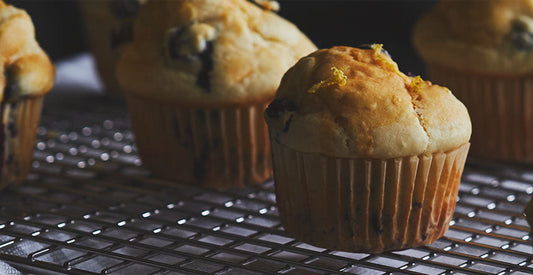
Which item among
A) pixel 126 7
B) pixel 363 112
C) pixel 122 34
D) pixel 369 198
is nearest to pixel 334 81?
pixel 363 112

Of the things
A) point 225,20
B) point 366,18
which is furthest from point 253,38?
point 366,18

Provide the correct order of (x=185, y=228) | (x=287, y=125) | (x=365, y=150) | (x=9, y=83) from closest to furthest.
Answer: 1. (x=365, y=150)
2. (x=287, y=125)
3. (x=185, y=228)
4. (x=9, y=83)

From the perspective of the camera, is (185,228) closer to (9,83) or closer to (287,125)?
(287,125)

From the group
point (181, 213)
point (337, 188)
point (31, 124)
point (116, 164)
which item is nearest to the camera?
point (337, 188)

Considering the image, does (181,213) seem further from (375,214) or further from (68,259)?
(375,214)

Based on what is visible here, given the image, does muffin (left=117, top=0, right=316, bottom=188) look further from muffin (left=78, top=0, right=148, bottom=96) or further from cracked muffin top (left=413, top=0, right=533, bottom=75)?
muffin (left=78, top=0, right=148, bottom=96)

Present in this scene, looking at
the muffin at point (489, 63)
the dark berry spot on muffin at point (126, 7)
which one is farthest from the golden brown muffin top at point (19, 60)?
the muffin at point (489, 63)

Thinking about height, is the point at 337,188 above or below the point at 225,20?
below
